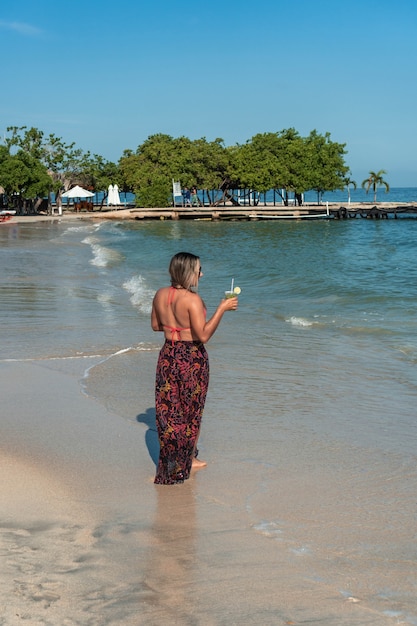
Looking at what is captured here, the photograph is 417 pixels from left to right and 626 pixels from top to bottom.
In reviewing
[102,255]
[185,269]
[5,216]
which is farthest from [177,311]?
[5,216]

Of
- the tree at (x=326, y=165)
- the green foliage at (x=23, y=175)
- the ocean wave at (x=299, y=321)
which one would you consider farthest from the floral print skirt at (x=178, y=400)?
the tree at (x=326, y=165)

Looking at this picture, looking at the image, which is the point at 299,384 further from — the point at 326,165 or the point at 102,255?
the point at 326,165

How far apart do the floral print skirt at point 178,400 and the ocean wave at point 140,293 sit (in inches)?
370

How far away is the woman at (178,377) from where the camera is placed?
530 centimetres

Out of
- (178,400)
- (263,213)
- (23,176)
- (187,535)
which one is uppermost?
(23,176)

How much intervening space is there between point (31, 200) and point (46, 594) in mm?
73385

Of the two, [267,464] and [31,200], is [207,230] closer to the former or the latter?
[31,200]

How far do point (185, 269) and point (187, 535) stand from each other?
1680 mm

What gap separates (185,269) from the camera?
523 cm

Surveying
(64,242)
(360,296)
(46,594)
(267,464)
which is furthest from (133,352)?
(64,242)

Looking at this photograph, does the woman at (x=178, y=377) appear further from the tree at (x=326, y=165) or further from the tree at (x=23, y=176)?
the tree at (x=326, y=165)

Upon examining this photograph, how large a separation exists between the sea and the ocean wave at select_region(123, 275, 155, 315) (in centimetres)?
8

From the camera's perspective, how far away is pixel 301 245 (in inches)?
1590

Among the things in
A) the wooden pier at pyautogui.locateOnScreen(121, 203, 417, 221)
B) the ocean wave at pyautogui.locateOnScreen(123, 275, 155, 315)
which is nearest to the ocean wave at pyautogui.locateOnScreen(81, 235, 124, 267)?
the ocean wave at pyautogui.locateOnScreen(123, 275, 155, 315)
